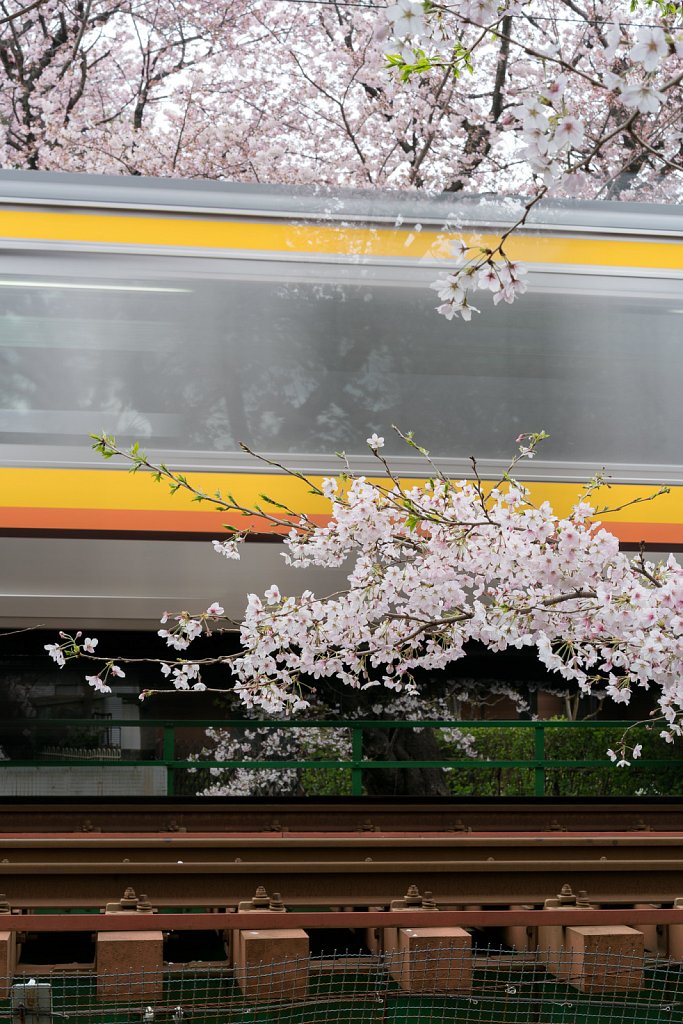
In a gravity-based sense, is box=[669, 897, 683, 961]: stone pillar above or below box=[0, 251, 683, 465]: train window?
below

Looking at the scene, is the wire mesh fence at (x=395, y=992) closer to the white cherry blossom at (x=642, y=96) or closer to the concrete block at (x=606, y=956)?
the concrete block at (x=606, y=956)

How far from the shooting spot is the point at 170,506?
16.0 ft

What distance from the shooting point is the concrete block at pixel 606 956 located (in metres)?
3.43

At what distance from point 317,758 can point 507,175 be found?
535cm

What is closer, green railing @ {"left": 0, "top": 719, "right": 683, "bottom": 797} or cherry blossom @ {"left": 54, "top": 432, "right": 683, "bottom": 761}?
cherry blossom @ {"left": 54, "top": 432, "right": 683, "bottom": 761}

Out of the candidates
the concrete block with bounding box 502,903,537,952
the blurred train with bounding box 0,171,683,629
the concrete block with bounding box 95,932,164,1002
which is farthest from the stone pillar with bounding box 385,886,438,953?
the blurred train with bounding box 0,171,683,629

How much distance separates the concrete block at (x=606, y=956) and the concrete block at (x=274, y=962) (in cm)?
94

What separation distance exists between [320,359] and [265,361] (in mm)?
292

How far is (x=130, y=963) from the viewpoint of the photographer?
329cm

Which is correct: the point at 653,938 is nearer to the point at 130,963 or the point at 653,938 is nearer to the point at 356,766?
the point at 130,963

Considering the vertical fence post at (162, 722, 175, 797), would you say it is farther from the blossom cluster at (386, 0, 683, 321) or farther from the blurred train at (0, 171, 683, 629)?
the blossom cluster at (386, 0, 683, 321)

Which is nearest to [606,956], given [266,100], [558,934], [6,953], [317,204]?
[558,934]

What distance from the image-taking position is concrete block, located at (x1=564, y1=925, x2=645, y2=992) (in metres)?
3.43

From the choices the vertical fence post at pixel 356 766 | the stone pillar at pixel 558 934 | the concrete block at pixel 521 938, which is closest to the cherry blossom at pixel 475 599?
the stone pillar at pixel 558 934
